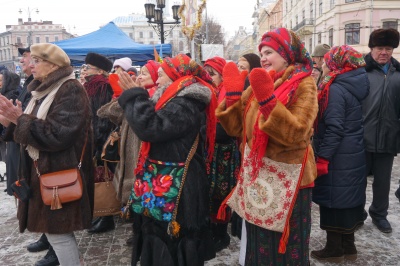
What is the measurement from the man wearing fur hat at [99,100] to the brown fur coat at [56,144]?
1.27 metres

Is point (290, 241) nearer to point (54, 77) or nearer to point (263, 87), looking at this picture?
point (263, 87)

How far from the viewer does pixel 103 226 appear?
4172mm

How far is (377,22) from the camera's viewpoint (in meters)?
28.9

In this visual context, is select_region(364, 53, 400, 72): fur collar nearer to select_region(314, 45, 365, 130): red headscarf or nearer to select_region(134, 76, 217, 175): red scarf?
select_region(314, 45, 365, 130): red headscarf

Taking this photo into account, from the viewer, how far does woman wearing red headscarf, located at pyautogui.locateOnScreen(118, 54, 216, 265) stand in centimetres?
228

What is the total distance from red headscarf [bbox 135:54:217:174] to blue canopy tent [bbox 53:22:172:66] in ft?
18.3

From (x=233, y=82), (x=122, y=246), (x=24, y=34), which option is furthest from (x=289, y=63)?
(x=24, y=34)

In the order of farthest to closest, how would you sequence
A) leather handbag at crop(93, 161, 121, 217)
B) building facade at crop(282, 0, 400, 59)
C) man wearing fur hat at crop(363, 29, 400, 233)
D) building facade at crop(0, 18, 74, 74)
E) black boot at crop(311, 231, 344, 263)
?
building facade at crop(0, 18, 74, 74) → building facade at crop(282, 0, 400, 59) → man wearing fur hat at crop(363, 29, 400, 233) → leather handbag at crop(93, 161, 121, 217) → black boot at crop(311, 231, 344, 263)

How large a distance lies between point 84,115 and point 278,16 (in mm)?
58127

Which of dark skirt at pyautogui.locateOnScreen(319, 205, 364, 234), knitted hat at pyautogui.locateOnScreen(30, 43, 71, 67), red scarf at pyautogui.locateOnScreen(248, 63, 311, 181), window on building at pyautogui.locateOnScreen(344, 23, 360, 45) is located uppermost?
window on building at pyautogui.locateOnScreen(344, 23, 360, 45)

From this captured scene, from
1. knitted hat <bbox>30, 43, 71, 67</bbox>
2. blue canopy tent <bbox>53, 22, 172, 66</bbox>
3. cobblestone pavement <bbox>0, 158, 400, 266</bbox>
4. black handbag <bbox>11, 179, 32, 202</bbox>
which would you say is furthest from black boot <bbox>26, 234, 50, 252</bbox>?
blue canopy tent <bbox>53, 22, 172, 66</bbox>

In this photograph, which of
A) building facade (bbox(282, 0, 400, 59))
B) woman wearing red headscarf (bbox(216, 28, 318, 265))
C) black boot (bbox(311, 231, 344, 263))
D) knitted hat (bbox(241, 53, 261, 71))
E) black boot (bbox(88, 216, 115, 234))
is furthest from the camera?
building facade (bbox(282, 0, 400, 59))

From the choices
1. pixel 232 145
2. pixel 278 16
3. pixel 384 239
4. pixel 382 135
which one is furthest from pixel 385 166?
pixel 278 16

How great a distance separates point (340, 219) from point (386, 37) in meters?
2.02
